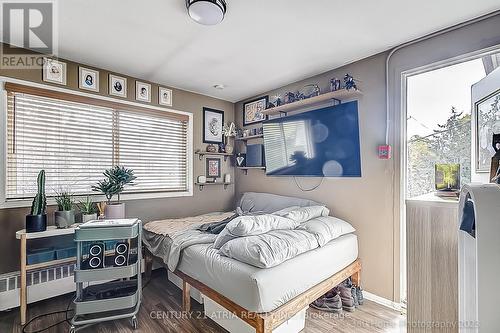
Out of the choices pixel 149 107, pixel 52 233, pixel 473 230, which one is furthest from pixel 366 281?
pixel 149 107

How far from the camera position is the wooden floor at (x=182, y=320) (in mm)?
1913

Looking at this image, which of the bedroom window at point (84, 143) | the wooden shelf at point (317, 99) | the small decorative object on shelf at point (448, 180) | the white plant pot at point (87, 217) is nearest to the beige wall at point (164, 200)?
the bedroom window at point (84, 143)

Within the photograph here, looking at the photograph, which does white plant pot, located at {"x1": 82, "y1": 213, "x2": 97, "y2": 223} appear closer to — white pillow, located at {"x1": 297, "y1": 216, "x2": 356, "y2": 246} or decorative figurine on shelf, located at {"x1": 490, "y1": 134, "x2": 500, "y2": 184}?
white pillow, located at {"x1": 297, "y1": 216, "x2": 356, "y2": 246}

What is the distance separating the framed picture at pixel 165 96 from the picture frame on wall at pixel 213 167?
1.02m

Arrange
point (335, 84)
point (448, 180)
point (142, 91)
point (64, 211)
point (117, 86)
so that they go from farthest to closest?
point (142, 91)
point (117, 86)
point (335, 84)
point (64, 211)
point (448, 180)

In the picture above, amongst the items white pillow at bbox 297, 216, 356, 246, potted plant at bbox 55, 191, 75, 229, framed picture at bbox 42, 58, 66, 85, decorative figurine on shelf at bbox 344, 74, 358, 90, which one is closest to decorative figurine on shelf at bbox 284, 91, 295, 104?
decorative figurine on shelf at bbox 344, 74, 358, 90

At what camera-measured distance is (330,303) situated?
2160 mm

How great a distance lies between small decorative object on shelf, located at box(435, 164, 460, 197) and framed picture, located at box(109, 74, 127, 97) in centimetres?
329

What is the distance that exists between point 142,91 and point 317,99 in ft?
7.32

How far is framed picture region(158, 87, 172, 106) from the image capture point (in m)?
3.24

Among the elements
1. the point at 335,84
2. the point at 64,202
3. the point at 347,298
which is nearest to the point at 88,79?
the point at 64,202

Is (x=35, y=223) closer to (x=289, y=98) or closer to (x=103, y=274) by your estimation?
(x=103, y=274)

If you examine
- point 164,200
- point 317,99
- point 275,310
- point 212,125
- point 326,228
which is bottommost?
point 275,310

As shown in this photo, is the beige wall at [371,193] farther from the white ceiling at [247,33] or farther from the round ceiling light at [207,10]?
the round ceiling light at [207,10]
